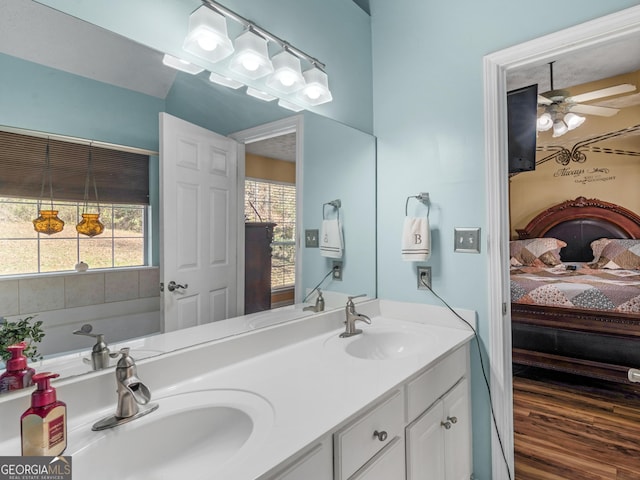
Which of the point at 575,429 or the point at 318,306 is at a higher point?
the point at 318,306

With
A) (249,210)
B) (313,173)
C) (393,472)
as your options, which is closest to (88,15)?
(249,210)

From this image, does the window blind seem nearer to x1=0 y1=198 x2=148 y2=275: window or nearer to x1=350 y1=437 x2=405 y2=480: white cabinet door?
x1=0 y1=198 x2=148 y2=275: window

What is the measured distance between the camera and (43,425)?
69cm

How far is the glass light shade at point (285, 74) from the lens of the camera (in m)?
1.48

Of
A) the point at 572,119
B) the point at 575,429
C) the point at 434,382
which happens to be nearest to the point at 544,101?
the point at 572,119

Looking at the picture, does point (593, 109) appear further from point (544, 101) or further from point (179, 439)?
point (179, 439)

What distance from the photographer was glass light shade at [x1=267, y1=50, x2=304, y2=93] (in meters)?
1.48

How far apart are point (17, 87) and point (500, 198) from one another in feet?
5.69

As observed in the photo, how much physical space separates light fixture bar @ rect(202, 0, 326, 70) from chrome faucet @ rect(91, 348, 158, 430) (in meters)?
1.15

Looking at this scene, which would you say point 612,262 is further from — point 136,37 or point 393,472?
point 136,37

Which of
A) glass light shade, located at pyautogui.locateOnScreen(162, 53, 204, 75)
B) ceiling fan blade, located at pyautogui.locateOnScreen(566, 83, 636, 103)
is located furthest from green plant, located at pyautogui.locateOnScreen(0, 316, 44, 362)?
ceiling fan blade, located at pyautogui.locateOnScreen(566, 83, 636, 103)

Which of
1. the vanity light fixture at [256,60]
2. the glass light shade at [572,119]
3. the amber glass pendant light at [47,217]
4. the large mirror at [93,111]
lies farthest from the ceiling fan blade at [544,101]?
the amber glass pendant light at [47,217]

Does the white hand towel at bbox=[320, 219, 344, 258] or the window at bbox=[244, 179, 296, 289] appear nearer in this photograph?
the window at bbox=[244, 179, 296, 289]

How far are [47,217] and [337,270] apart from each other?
1.27 metres
